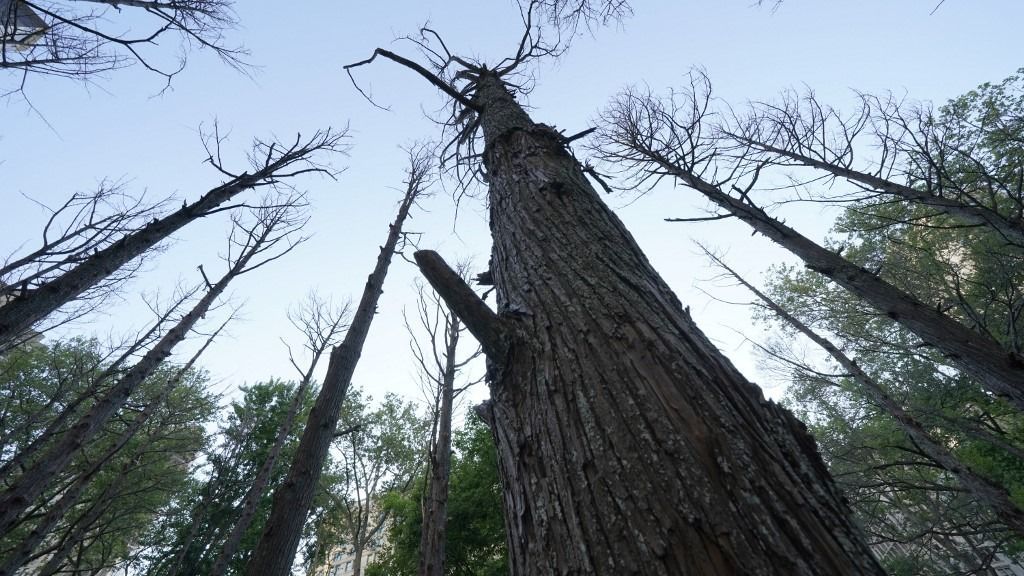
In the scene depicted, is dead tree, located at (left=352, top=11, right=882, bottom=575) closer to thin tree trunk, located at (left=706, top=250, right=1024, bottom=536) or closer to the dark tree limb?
the dark tree limb

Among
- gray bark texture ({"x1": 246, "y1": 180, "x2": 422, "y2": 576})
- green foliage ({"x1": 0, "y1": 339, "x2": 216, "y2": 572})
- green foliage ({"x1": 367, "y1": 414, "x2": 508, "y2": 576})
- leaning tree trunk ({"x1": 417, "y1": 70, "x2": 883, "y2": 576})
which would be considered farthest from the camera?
green foliage ({"x1": 0, "y1": 339, "x2": 216, "y2": 572})

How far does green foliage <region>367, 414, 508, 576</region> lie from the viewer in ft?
31.1

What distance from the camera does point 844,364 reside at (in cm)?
821

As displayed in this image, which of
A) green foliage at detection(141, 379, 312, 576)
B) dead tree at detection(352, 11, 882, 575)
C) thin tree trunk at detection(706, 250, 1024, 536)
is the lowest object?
dead tree at detection(352, 11, 882, 575)

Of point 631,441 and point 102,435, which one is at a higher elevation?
point 102,435

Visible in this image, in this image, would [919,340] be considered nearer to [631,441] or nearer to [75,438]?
[631,441]

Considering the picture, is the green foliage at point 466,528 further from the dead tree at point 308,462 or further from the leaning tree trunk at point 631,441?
the leaning tree trunk at point 631,441

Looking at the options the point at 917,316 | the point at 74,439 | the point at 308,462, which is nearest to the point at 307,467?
the point at 308,462

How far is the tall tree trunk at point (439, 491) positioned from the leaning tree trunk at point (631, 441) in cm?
388

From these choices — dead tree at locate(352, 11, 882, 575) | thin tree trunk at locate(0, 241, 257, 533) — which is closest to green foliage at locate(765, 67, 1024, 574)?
dead tree at locate(352, 11, 882, 575)

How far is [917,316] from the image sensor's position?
4.18 metres

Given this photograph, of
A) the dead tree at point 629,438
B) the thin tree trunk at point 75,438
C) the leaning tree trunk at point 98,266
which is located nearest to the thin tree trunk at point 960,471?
the dead tree at point 629,438

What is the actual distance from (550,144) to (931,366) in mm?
14099

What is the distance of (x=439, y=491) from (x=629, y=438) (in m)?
6.58
